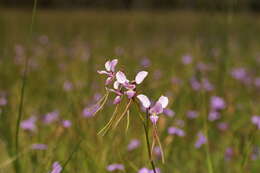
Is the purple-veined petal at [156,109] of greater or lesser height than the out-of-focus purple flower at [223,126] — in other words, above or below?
above

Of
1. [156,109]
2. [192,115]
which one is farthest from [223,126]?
[156,109]

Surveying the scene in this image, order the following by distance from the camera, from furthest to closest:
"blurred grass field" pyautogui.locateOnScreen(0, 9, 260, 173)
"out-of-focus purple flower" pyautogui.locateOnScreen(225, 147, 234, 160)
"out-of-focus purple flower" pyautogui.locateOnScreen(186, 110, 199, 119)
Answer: "out-of-focus purple flower" pyautogui.locateOnScreen(186, 110, 199, 119)
"out-of-focus purple flower" pyautogui.locateOnScreen(225, 147, 234, 160)
"blurred grass field" pyautogui.locateOnScreen(0, 9, 260, 173)

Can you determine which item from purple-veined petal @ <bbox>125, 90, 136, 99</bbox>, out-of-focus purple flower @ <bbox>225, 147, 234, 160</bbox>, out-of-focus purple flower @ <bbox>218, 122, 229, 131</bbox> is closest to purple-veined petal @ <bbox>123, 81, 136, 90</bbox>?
purple-veined petal @ <bbox>125, 90, 136, 99</bbox>

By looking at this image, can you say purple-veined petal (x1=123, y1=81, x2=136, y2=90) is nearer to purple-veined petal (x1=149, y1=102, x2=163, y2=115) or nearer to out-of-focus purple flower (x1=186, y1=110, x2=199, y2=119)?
purple-veined petal (x1=149, y1=102, x2=163, y2=115)

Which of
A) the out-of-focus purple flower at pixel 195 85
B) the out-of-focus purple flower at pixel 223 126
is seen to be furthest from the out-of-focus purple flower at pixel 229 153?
the out-of-focus purple flower at pixel 195 85

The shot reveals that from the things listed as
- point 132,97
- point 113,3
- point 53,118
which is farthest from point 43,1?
point 132,97

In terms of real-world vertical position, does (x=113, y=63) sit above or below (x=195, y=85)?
above

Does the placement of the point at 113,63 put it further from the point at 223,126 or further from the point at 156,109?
the point at 223,126

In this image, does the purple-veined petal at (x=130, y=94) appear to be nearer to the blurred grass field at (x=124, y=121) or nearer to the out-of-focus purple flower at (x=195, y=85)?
the blurred grass field at (x=124, y=121)

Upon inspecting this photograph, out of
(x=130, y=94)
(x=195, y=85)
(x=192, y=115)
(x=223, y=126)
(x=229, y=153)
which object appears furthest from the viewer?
(x=195, y=85)

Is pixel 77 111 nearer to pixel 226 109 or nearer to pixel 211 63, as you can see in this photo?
pixel 226 109

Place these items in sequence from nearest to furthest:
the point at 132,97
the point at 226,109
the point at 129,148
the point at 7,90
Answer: the point at 132,97 → the point at 129,148 → the point at 226,109 → the point at 7,90
